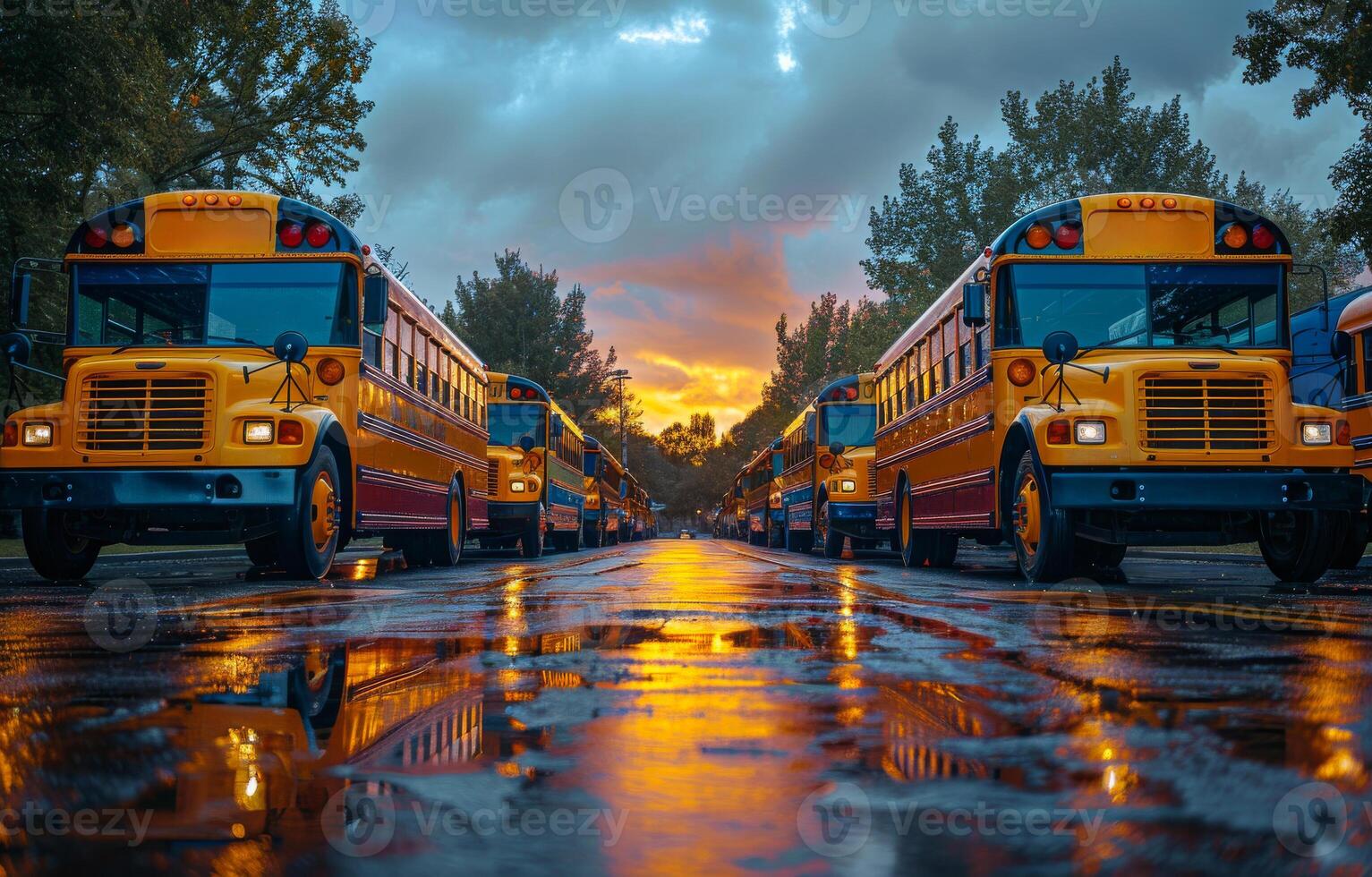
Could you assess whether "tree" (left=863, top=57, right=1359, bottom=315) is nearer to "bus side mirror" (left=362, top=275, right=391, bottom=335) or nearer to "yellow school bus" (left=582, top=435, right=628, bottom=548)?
"yellow school bus" (left=582, top=435, right=628, bottom=548)

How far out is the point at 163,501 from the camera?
8602 millimetres

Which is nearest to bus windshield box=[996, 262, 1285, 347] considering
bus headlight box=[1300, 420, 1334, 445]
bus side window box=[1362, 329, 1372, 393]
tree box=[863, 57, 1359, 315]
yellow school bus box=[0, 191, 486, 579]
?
bus headlight box=[1300, 420, 1334, 445]

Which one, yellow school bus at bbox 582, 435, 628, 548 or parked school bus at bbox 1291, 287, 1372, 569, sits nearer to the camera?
parked school bus at bbox 1291, 287, 1372, 569

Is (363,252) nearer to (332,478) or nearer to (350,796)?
(332,478)

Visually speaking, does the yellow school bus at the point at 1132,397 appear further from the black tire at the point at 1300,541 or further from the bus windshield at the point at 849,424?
the bus windshield at the point at 849,424

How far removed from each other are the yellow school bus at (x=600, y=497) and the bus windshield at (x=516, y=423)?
24.3 feet

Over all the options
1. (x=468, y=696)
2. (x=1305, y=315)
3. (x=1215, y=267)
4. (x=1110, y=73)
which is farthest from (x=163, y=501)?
(x=1110, y=73)

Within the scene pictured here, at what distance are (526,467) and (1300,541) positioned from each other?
43.1 feet

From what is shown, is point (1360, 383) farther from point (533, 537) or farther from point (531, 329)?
point (531, 329)


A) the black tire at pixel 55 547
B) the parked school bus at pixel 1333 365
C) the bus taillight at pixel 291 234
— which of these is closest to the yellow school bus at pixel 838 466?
the parked school bus at pixel 1333 365

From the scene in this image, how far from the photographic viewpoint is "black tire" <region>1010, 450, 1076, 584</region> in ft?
27.9

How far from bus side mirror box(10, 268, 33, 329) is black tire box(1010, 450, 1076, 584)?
8098 millimetres

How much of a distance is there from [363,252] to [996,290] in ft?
18.5

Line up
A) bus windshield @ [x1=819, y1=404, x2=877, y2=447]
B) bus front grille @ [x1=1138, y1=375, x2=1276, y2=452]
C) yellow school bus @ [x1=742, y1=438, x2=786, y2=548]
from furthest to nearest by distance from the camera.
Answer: yellow school bus @ [x1=742, y1=438, x2=786, y2=548] → bus windshield @ [x1=819, y1=404, x2=877, y2=447] → bus front grille @ [x1=1138, y1=375, x2=1276, y2=452]
